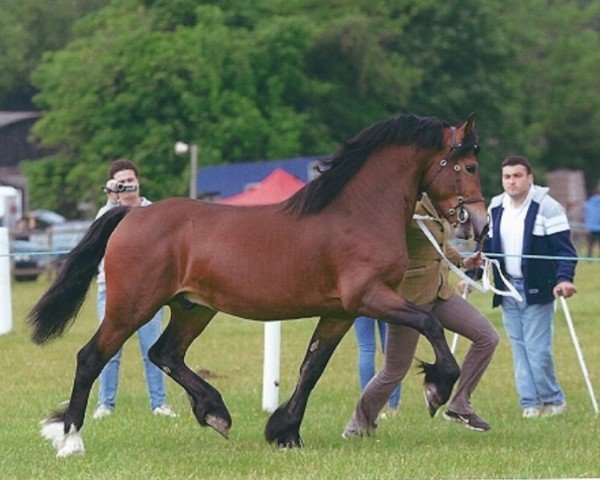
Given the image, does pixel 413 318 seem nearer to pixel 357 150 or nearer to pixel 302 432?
pixel 357 150

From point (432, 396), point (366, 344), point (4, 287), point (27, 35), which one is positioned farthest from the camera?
point (27, 35)

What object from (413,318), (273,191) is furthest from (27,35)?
(413,318)

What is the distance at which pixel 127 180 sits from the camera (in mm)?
10945

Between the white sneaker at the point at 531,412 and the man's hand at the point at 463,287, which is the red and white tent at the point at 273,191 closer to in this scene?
the man's hand at the point at 463,287

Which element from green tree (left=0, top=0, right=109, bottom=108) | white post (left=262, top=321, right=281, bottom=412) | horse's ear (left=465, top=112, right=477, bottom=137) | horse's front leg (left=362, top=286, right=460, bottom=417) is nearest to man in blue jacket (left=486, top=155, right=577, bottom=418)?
white post (left=262, top=321, right=281, bottom=412)

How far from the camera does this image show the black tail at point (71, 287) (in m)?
9.81

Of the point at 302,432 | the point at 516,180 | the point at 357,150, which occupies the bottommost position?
the point at 302,432

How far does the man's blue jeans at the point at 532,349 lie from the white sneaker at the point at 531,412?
0.03 m

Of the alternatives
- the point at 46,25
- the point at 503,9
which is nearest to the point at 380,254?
the point at 503,9

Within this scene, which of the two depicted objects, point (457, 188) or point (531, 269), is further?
point (531, 269)

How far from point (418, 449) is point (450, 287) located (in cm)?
124

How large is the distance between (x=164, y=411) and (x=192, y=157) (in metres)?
34.5

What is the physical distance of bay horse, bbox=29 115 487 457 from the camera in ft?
29.6

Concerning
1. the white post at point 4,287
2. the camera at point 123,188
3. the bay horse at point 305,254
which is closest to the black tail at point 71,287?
the bay horse at point 305,254
